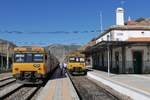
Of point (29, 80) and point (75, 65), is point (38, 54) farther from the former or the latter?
point (75, 65)

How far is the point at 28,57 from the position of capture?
2939 cm

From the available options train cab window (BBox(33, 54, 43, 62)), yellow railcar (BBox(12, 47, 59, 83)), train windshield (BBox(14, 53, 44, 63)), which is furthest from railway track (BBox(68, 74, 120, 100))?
train windshield (BBox(14, 53, 44, 63))

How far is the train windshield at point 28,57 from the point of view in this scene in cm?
2931

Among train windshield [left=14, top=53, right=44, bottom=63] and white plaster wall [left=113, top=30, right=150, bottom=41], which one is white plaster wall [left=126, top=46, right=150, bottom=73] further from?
train windshield [left=14, top=53, right=44, bottom=63]

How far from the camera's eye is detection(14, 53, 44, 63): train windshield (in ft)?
96.2

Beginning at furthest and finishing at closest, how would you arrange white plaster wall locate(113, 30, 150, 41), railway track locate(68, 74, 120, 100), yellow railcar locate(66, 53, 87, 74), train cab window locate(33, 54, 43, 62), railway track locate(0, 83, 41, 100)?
white plaster wall locate(113, 30, 150, 41) → yellow railcar locate(66, 53, 87, 74) → train cab window locate(33, 54, 43, 62) → railway track locate(68, 74, 120, 100) → railway track locate(0, 83, 41, 100)

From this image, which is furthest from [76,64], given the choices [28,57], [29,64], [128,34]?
[29,64]

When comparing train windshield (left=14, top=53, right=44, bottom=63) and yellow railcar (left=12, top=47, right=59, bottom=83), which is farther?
train windshield (left=14, top=53, right=44, bottom=63)

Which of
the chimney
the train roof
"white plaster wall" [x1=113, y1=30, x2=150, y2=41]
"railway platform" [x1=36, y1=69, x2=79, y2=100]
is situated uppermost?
the chimney

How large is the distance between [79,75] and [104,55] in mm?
10562

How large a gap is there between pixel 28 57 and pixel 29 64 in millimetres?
554

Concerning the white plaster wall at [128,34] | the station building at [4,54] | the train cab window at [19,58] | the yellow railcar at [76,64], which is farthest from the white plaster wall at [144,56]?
the station building at [4,54]

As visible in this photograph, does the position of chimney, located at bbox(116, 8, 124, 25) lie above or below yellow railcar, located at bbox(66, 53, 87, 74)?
above

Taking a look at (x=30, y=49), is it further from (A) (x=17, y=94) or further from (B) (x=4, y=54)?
(B) (x=4, y=54)
